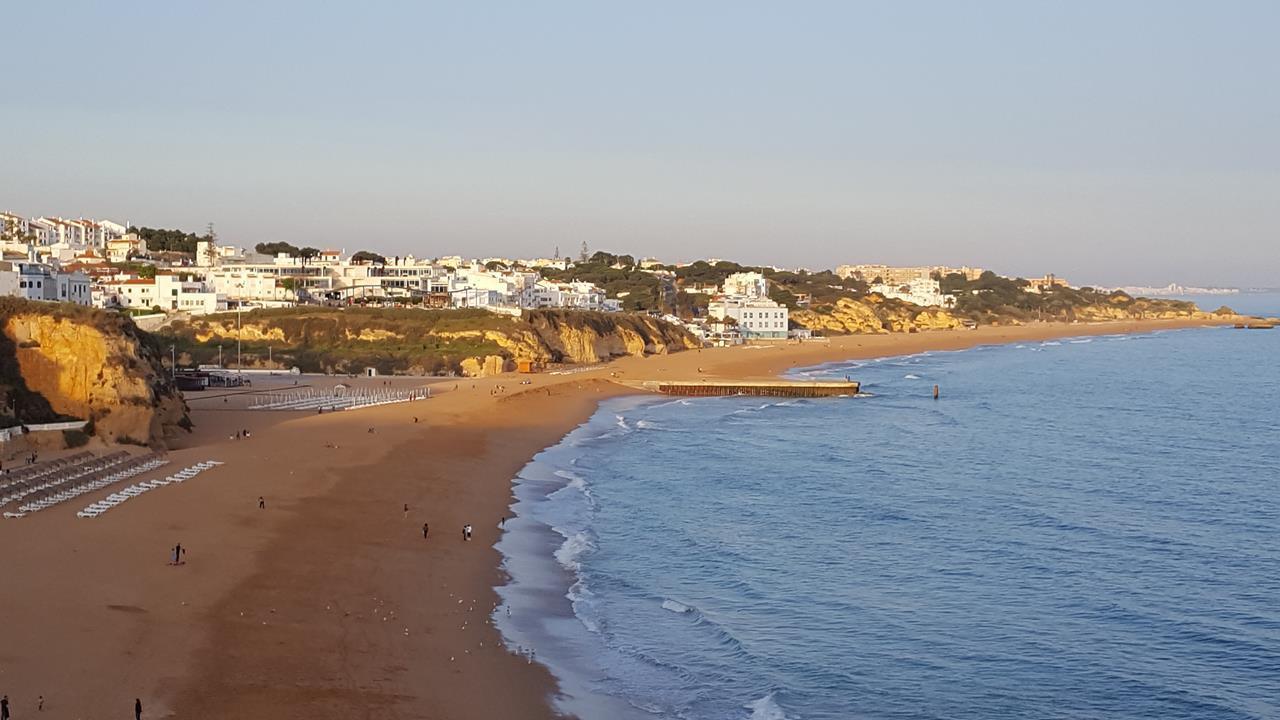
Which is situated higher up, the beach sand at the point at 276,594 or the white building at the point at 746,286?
the white building at the point at 746,286

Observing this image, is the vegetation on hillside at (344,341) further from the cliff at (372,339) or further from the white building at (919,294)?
the white building at (919,294)

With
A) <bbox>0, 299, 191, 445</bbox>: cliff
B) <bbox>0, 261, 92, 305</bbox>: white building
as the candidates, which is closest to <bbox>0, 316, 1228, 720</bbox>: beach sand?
<bbox>0, 299, 191, 445</bbox>: cliff

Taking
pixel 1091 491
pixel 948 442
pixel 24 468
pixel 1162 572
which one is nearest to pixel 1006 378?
pixel 948 442

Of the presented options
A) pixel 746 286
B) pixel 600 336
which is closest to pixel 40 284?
pixel 600 336

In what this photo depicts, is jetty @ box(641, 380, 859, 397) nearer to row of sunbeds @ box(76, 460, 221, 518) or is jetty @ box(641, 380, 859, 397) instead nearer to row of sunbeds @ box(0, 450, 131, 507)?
row of sunbeds @ box(76, 460, 221, 518)

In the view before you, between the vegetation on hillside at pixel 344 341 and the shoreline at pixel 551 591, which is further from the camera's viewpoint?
the vegetation on hillside at pixel 344 341

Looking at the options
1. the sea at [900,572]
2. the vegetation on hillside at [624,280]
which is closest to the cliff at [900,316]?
the vegetation on hillside at [624,280]
